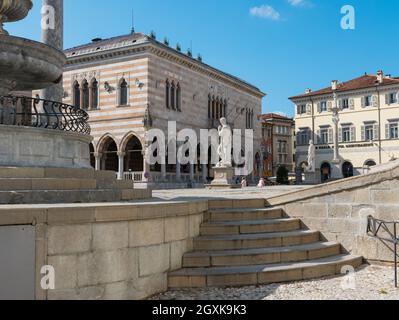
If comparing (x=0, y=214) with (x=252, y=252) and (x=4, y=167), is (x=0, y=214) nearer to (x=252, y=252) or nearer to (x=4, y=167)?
(x=4, y=167)

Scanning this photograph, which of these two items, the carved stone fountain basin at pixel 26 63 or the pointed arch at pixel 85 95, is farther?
the pointed arch at pixel 85 95

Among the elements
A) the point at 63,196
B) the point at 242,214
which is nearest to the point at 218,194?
the point at 242,214

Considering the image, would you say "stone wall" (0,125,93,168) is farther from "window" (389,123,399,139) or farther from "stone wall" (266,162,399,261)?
"window" (389,123,399,139)

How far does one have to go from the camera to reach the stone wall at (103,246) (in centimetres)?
537

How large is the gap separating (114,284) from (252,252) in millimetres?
2532

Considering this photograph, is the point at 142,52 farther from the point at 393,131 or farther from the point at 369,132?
the point at 393,131

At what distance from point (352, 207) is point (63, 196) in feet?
18.0

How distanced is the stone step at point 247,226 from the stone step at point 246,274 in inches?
40.8

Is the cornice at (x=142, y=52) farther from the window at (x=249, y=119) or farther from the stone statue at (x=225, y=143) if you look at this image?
the stone statue at (x=225, y=143)

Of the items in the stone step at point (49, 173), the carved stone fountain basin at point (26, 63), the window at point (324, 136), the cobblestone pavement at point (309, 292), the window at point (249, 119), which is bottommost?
the cobblestone pavement at point (309, 292)

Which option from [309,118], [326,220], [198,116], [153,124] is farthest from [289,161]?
[326,220]

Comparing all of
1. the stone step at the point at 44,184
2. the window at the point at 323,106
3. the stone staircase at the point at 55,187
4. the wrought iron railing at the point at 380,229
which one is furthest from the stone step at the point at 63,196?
the window at the point at 323,106

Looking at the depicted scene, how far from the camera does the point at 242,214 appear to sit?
8633mm

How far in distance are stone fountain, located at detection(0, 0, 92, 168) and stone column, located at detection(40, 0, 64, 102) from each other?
2.18 m
